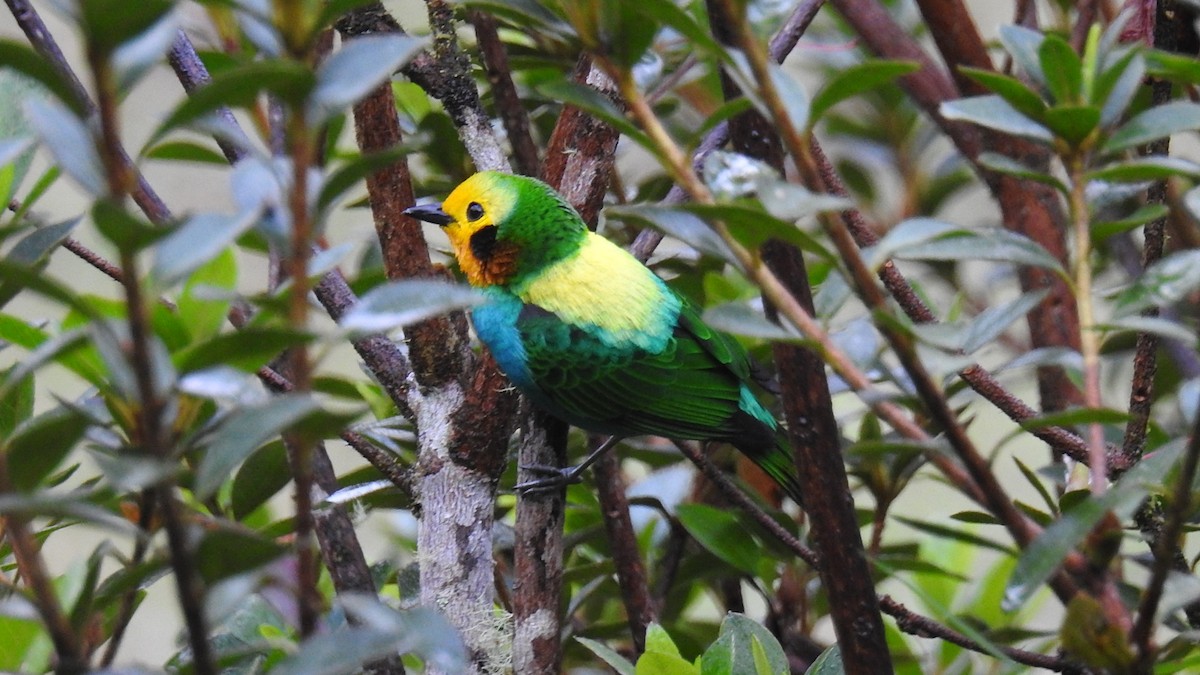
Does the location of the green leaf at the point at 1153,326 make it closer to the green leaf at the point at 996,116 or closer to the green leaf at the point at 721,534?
the green leaf at the point at 996,116

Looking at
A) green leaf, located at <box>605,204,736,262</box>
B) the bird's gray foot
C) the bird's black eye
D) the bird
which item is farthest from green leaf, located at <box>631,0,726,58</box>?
the bird's black eye

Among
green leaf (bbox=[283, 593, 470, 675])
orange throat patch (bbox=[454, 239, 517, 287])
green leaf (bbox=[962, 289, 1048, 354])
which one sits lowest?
green leaf (bbox=[283, 593, 470, 675])

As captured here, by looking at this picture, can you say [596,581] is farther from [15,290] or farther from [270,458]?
[15,290]

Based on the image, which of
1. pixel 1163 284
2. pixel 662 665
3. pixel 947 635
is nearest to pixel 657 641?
pixel 662 665

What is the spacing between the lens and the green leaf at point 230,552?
0.59 metres

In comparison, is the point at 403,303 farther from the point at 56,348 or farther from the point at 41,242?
the point at 41,242

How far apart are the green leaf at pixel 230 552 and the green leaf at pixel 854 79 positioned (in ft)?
1.30

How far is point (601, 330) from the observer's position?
1.72m

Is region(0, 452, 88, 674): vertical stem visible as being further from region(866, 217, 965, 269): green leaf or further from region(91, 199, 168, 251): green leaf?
region(866, 217, 965, 269): green leaf

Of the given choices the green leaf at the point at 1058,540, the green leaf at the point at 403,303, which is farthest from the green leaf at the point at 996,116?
the green leaf at the point at 403,303

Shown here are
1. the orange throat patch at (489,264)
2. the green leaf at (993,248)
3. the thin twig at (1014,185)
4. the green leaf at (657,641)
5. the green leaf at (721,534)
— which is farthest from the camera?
the orange throat patch at (489,264)

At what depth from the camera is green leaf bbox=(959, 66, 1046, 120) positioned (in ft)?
2.29

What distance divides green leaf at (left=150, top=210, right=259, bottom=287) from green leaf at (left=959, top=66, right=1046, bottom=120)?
1.46ft

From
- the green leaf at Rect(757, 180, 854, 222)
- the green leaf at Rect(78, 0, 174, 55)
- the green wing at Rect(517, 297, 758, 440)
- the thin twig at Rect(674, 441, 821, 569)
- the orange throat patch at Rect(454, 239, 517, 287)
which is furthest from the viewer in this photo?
the orange throat patch at Rect(454, 239, 517, 287)
